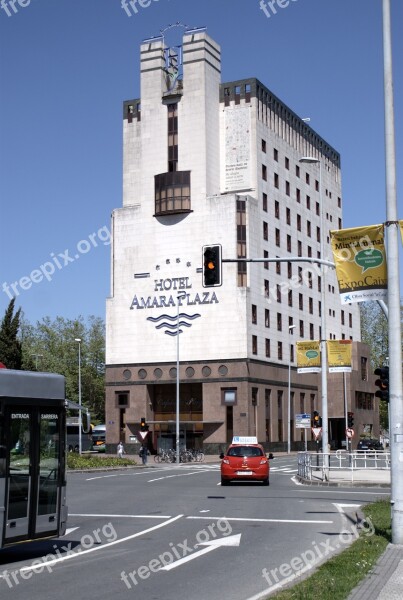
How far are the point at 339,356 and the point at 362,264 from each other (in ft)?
73.4

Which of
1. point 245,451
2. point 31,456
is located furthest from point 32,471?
point 245,451

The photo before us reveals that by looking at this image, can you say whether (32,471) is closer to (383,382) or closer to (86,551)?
(86,551)

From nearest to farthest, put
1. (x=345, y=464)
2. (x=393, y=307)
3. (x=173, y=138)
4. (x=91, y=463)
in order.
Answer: (x=393, y=307) → (x=345, y=464) → (x=91, y=463) → (x=173, y=138)

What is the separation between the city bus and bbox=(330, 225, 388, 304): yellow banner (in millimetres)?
5385

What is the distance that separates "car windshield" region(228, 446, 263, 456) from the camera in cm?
3183

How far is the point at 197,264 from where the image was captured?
76.5 meters

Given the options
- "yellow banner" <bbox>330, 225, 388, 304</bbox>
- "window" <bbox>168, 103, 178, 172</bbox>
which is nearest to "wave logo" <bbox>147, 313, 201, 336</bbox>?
"window" <bbox>168, 103, 178, 172</bbox>

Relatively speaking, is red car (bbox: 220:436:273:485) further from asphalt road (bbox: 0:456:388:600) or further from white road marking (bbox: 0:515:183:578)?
white road marking (bbox: 0:515:183:578)

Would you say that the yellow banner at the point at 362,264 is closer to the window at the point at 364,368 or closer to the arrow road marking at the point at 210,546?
the arrow road marking at the point at 210,546

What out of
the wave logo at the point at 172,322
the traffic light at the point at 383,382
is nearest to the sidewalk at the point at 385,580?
the traffic light at the point at 383,382

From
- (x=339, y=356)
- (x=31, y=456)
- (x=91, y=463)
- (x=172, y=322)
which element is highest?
(x=172, y=322)

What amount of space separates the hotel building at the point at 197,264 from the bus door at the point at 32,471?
6094 centimetres

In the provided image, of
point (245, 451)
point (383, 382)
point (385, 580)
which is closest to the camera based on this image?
point (385, 580)

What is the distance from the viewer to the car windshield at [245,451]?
31828 millimetres
